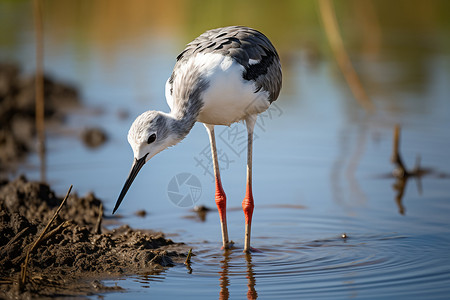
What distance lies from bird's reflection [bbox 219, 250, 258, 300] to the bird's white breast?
1175mm

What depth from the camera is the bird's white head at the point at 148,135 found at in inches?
232

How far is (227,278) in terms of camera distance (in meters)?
5.89

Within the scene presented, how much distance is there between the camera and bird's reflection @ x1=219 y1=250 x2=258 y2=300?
548 centimetres

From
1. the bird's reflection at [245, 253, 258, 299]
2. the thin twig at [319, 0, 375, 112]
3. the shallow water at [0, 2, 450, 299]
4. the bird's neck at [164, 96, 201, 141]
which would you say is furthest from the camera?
the thin twig at [319, 0, 375, 112]

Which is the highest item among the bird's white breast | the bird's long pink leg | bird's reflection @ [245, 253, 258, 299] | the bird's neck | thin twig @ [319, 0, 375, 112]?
thin twig @ [319, 0, 375, 112]

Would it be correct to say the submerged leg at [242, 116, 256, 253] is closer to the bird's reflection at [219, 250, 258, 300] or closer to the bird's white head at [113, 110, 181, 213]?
the bird's reflection at [219, 250, 258, 300]

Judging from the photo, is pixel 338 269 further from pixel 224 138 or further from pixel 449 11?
pixel 449 11

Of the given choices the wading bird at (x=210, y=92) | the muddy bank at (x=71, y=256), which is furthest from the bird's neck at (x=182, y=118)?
the muddy bank at (x=71, y=256)

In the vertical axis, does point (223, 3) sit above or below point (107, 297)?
above

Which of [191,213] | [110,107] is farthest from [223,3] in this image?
[191,213]

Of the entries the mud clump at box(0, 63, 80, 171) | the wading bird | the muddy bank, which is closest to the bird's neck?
the wading bird

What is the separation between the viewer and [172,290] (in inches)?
218

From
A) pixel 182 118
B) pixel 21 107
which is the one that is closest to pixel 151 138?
pixel 182 118

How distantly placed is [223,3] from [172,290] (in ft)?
56.3
